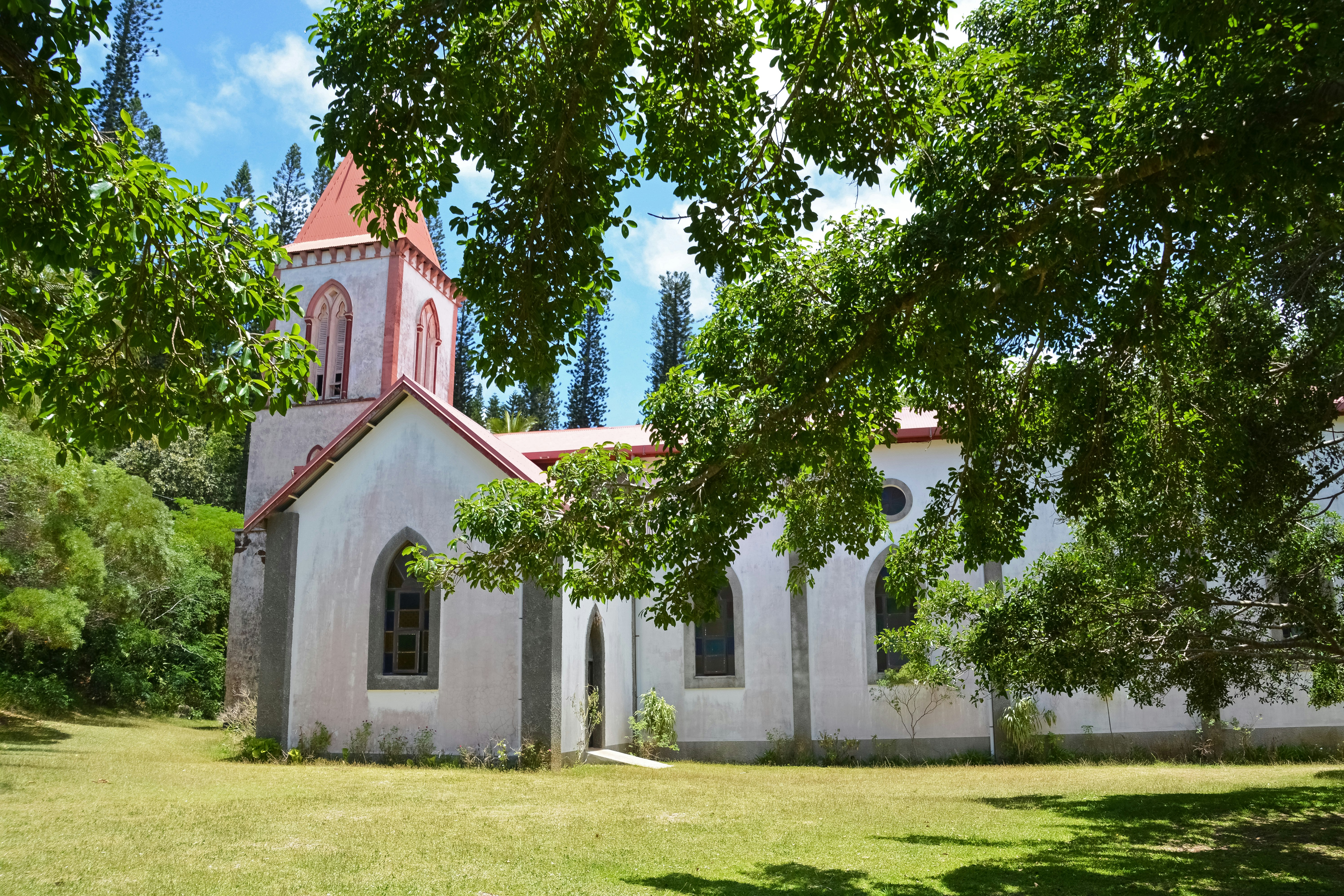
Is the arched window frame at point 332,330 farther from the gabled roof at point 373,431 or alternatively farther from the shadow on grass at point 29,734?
the shadow on grass at point 29,734

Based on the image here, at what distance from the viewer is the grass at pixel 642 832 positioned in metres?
8.02

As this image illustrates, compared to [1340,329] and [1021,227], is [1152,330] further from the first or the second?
Answer: [1021,227]

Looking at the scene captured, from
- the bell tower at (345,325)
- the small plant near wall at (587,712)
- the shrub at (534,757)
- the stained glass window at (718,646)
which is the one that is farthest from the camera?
the bell tower at (345,325)

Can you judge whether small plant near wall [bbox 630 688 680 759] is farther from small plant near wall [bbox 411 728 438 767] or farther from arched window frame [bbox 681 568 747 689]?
small plant near wall [bbox 411 728 438 767]

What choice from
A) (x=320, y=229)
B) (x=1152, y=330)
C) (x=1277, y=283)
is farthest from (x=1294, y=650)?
(x=320, y=229)

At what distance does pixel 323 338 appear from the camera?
28094mm

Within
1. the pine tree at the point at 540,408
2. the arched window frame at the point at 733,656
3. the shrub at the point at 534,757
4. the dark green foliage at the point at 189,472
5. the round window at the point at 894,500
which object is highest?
the pine tree at the point at 540,408

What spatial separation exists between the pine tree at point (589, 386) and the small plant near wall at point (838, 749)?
1160 inches

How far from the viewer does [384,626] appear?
18391mm

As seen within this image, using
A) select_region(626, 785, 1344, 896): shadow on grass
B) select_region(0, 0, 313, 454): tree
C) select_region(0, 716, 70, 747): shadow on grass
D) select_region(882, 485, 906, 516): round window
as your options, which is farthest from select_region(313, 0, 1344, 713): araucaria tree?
select_region(0, 716, 70, 747): shadow on grass

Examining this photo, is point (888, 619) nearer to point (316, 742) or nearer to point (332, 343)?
point (316, 742)

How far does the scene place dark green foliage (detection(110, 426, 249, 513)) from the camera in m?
41.0

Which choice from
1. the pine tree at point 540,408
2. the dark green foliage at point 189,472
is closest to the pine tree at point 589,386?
the pine tree at point 540,408

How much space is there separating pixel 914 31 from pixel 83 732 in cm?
2296
